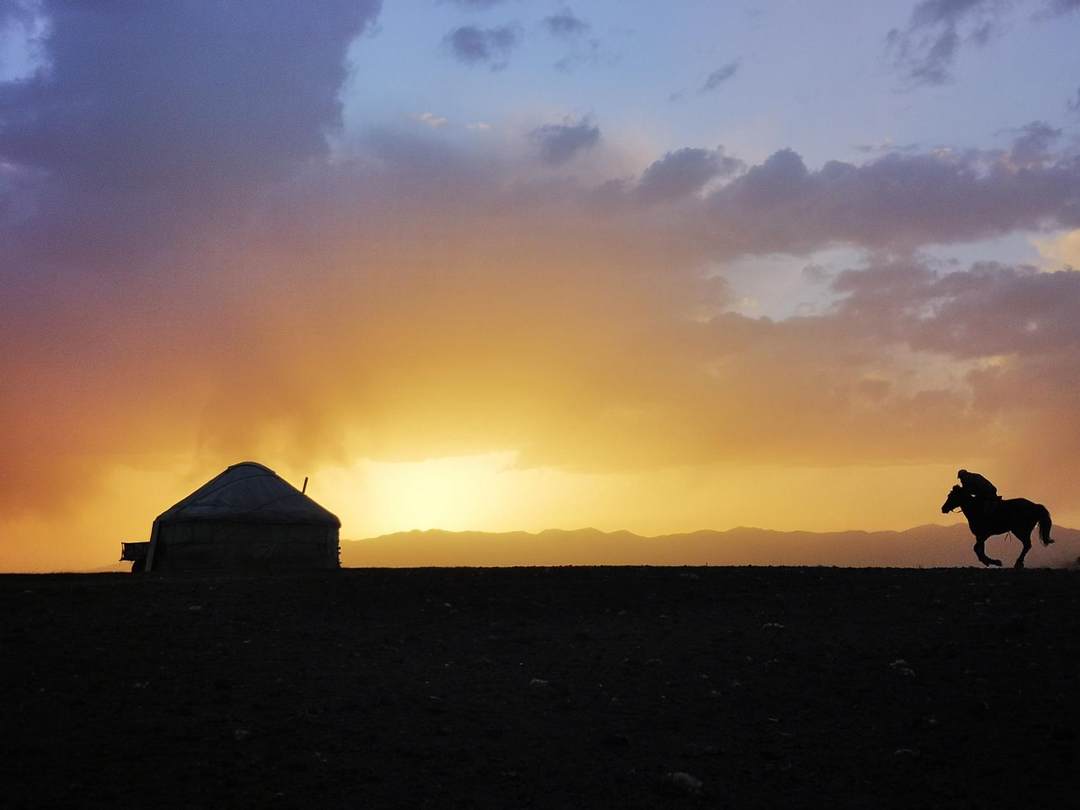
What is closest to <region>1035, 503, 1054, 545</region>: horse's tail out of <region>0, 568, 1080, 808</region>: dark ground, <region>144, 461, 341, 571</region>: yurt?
<region>0, 568, 1080, 808</region>: dark ground

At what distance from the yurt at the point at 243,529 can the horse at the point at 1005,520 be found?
69.1 ft

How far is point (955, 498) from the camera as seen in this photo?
2533 cm

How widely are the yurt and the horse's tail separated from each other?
2246 centimetres

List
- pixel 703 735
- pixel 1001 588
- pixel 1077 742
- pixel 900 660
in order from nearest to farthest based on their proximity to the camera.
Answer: pixel 1077 742 → pixel 703 735 → pixel 900 660 → pixel 1001 588

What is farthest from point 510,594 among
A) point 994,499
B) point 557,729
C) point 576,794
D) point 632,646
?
point 994,499

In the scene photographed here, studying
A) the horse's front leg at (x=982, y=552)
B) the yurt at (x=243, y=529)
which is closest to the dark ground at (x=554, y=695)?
the horse's front leg at (x=982, y=552)

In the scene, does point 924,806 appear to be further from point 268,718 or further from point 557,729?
point 268,718

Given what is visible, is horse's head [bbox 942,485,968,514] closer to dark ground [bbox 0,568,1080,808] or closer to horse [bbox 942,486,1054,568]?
horse [bbox 942,486,1054,568]

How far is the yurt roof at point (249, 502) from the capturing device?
111ft

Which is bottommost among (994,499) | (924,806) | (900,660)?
(924,806)

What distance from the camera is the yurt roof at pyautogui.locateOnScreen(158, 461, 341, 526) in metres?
33.8

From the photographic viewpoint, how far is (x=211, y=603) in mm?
18609

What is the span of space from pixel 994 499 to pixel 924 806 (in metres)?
16.4

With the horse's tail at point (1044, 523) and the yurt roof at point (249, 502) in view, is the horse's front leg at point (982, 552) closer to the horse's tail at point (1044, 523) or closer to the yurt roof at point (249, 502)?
the horse's tail at point (1044, 523)
